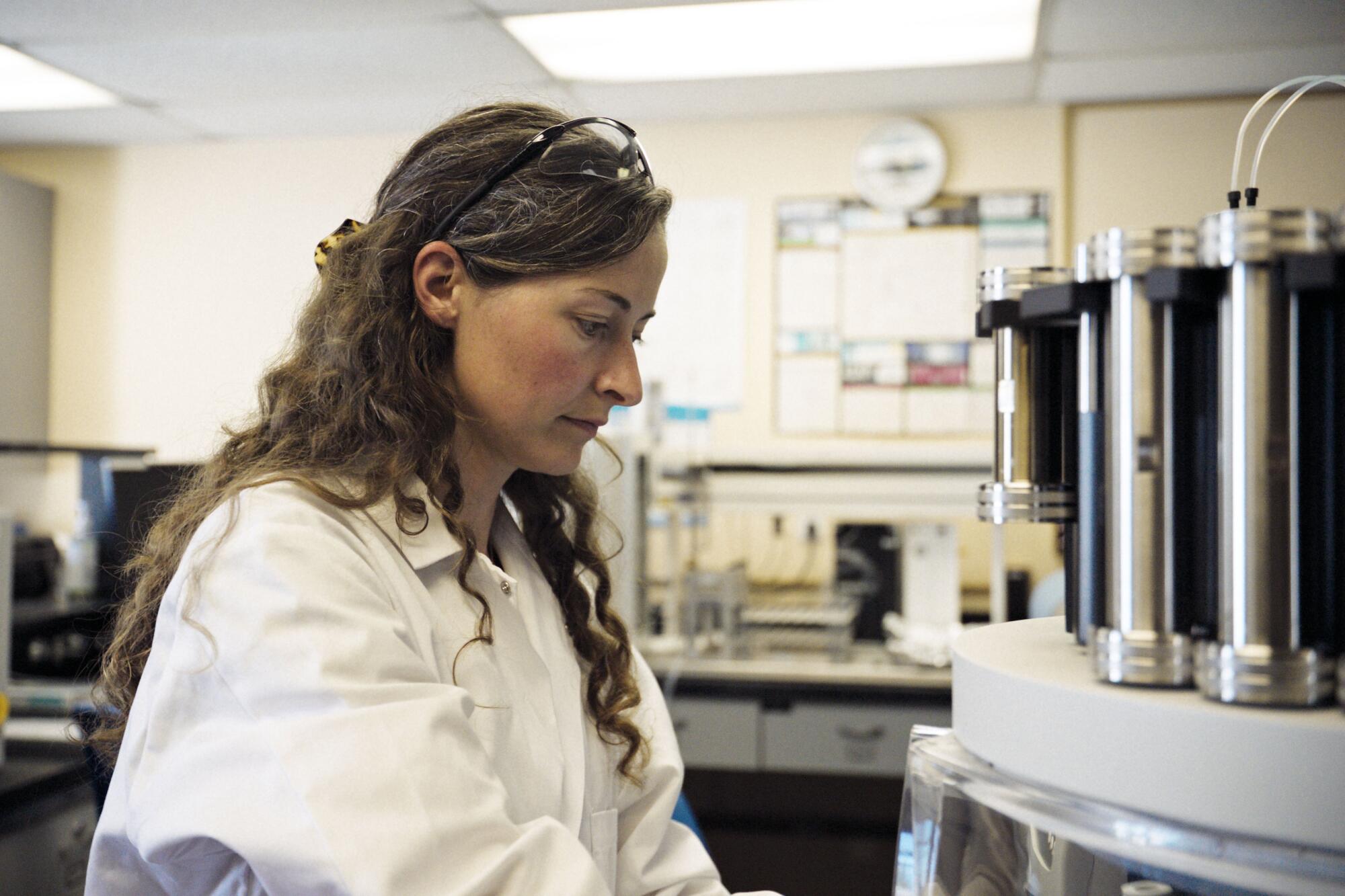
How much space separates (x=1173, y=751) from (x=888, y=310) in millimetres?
3318

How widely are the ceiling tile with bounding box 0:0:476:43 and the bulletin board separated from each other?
1453 millimetres

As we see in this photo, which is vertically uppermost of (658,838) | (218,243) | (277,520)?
(218,243)

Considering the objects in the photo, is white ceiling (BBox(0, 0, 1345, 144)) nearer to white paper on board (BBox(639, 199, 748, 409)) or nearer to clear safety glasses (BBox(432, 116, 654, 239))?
white paper on board (BBox(639, 199, 748, 409))

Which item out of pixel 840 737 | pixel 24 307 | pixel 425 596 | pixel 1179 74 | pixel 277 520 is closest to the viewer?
pixel 277 520

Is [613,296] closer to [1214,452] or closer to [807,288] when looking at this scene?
[1214,452]

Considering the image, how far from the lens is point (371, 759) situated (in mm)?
714

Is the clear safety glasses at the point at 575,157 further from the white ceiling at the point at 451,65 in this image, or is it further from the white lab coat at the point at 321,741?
the white ceiling at the point at 451,65

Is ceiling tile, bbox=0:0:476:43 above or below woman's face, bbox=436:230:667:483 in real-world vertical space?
above

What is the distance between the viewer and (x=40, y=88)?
353cm

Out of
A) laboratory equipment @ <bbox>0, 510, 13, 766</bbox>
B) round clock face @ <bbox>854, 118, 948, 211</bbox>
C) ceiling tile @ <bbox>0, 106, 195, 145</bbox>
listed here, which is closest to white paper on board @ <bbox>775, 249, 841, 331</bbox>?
round clock face @ <bbox>854, 118, 948, 211</bbox>

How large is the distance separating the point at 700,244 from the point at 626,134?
2.79 metres

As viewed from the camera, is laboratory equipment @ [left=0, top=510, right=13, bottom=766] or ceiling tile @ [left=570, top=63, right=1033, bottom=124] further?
ceiling tile @ [left=570, top=63, right=1033, bottom=124]

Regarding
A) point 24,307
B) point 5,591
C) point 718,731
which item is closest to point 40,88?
point 24,307

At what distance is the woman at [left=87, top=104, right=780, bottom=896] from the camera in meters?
0.72
